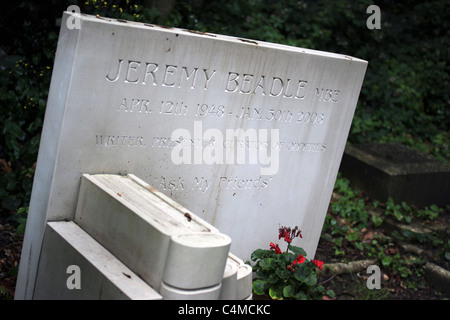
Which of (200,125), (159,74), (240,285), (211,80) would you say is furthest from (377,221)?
(159,74)

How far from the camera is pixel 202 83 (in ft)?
11.1

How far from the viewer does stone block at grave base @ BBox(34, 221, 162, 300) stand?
8.10ft

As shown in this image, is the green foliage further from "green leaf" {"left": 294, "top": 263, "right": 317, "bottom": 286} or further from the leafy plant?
"green leaf" {"left": 294, "top": 263, "right": 317, "bottom": 286}

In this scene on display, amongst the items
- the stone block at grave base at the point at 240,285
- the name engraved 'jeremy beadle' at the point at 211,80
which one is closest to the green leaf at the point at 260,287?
the stone block at grave base at the point at 240,285

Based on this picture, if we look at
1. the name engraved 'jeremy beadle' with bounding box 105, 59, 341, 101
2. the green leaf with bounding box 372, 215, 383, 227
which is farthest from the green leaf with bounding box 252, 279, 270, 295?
the green leaf with bounding box 372, 215, 383, 227

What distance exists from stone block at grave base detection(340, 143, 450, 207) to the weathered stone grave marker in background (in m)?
1.54

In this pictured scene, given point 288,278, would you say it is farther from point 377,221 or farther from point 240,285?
point 377,221

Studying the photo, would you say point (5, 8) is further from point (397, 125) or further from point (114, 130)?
point (397, 125)

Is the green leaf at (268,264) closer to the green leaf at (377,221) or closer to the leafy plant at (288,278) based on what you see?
the leafy plant at (288,278)

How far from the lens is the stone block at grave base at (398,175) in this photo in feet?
18.4

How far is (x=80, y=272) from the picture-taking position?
2676mm

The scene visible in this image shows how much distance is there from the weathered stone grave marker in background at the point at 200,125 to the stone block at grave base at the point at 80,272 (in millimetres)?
131

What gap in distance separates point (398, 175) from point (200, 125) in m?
2.84
